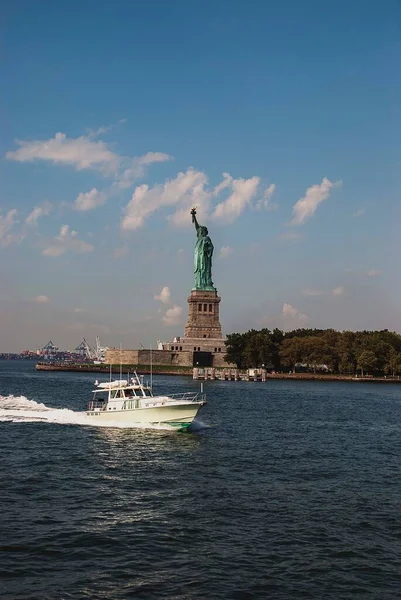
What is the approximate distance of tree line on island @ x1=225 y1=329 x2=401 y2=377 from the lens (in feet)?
584

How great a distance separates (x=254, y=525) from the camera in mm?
29984

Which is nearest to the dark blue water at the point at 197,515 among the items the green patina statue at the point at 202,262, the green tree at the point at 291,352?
the green tree at the point at 291,352

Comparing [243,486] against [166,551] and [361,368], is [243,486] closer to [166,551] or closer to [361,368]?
[166,551]

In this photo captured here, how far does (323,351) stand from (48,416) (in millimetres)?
126337

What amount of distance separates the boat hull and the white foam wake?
391mm

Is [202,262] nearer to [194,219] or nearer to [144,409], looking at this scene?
[194,219]

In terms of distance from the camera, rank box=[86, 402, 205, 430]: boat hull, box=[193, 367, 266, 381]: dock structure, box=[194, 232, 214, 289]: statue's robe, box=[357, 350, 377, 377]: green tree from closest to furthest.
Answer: box=[86, 402, 205, 430]: boat hull → box=[193, 367, 266, 381]: dock structure → box=[357, 350, 377, 377]: green tree → box=[194, 232, 214, 289]: statue's robe

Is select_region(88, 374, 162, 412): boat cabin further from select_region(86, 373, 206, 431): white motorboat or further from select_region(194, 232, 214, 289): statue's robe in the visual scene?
select_region(194, 232, 214, 289): statue's robe

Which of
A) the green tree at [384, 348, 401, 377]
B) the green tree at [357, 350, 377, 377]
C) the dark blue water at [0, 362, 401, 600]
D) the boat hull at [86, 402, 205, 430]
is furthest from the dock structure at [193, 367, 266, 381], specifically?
the boat hull at [86, 402, 205, 430]

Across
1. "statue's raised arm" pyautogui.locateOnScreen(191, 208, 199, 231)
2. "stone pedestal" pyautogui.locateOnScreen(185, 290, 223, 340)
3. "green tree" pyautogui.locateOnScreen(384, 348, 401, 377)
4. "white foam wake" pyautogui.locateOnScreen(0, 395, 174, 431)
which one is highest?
"statue's raised arm" pyautogui.locateOnScreen(191, 208, 199, 231)

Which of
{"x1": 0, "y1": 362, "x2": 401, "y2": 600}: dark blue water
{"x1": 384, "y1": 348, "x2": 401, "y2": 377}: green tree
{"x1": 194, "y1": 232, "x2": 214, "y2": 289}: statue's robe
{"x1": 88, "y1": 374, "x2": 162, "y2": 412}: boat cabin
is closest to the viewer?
{"x1": 0, "y1": 362, "x2": 401, "y2": 600}: dark blue water

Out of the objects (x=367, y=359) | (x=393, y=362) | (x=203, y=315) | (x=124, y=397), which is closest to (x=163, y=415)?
(x=124, y=397)

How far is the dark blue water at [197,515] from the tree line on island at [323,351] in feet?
401

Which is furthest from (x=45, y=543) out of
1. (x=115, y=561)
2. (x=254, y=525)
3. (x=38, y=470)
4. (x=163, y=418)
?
(x=163, y=418)
